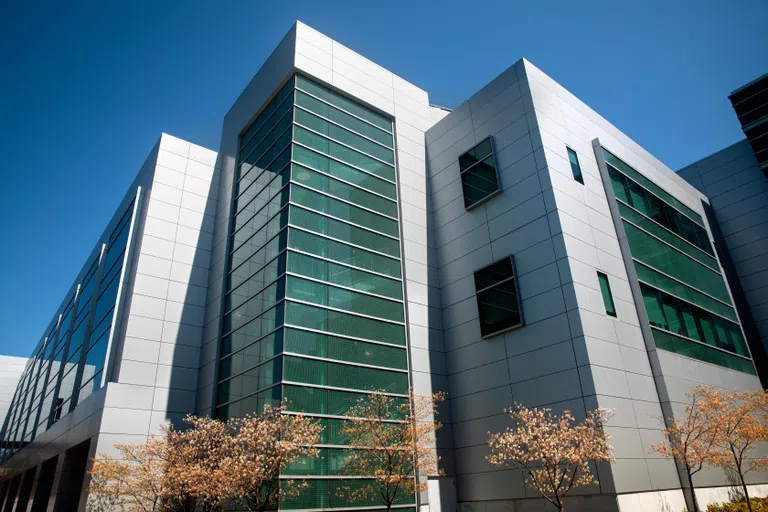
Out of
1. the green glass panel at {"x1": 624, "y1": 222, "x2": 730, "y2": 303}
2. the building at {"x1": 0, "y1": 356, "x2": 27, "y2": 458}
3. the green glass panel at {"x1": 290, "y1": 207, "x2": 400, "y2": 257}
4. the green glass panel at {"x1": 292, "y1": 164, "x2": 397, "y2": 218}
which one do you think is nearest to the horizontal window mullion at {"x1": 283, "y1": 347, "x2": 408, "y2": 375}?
the green glass panel at {"x1": 290, "y1": 207, "x2": 400, "y2": 257}

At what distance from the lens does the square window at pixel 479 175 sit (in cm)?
2727

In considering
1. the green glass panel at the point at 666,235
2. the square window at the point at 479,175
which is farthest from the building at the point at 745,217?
the square window at the point at 479,175

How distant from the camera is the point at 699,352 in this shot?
2694cm

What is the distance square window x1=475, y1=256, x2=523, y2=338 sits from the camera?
77.8 ft

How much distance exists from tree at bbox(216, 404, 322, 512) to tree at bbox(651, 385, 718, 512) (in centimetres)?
1383

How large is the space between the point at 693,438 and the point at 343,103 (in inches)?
956

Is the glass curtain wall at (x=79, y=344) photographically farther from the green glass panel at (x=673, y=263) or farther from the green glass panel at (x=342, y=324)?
the green glass panel at (x=673, y=263)

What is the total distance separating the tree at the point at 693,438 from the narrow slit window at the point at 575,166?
36.1 ft

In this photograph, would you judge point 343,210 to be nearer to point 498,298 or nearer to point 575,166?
Result: point 498,298

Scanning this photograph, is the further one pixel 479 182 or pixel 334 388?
pixel 479 182

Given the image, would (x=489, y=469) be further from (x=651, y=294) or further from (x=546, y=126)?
(x=546, y=126)

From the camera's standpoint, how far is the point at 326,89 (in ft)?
100

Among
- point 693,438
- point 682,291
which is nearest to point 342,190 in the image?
point 693,438

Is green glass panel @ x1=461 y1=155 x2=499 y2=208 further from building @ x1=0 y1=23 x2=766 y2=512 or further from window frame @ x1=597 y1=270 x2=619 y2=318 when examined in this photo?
window frame @ x1=597 y1=270 x2=619 y2=318
